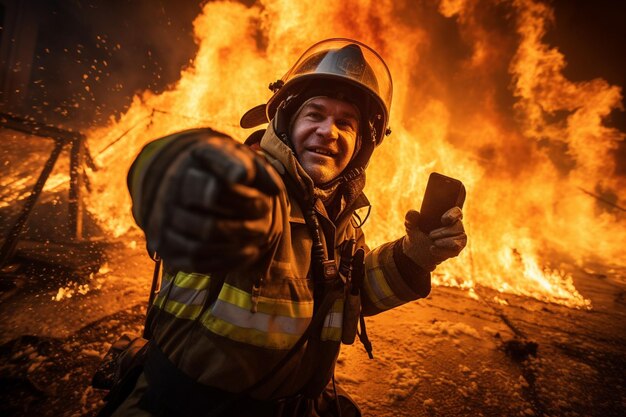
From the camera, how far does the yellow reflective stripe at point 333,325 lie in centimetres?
145

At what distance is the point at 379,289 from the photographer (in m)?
1.87

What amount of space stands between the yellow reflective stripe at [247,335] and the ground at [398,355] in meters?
2.20

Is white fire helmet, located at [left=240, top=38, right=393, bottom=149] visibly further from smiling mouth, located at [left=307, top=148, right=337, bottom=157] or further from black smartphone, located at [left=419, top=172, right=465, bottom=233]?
black smartphone, located at [left=419, top=172, right=465, bottom=233]

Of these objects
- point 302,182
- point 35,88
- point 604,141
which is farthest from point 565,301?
point 35,88

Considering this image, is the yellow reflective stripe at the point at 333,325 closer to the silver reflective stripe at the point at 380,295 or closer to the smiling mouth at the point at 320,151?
the silver reflective stripe at the point at 380,295

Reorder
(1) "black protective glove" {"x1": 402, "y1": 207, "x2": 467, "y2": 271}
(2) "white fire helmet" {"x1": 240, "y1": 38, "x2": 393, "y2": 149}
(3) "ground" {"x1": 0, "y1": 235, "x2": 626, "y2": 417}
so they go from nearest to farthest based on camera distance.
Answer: (1) "black protective glove" {"x1": 402, "y1": 207, "x2": 467, "y2": 271} → (2) "white fire helmet" {"x1": 240, "y1": 38, "x2": 393, "y2": 149} → (3) "ground" {"x1": 0, "y1": 235, "x2": 626, "y2": 417}

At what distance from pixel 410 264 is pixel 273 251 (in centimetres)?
128

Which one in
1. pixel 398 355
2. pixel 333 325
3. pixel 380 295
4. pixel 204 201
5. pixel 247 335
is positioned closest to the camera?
pixel 204 201

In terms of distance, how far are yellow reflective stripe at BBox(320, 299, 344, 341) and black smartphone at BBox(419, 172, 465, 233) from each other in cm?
90

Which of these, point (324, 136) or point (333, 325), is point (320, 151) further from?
point (333, 325)

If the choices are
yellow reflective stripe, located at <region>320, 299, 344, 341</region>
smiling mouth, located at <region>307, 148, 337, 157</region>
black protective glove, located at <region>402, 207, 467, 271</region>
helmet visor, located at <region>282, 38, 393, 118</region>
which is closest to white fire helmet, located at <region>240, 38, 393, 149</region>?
helmet visor, located at <region>282, 38, 393, 118</region>

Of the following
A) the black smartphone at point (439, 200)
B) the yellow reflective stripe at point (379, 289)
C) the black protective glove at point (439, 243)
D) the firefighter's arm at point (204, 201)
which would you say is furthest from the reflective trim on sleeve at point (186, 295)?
the black smartphone at point (439, 200)

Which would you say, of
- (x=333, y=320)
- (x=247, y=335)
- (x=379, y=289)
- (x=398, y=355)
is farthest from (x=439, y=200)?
(x=398, y=355)

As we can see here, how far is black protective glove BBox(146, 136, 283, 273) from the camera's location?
593 millimetres
